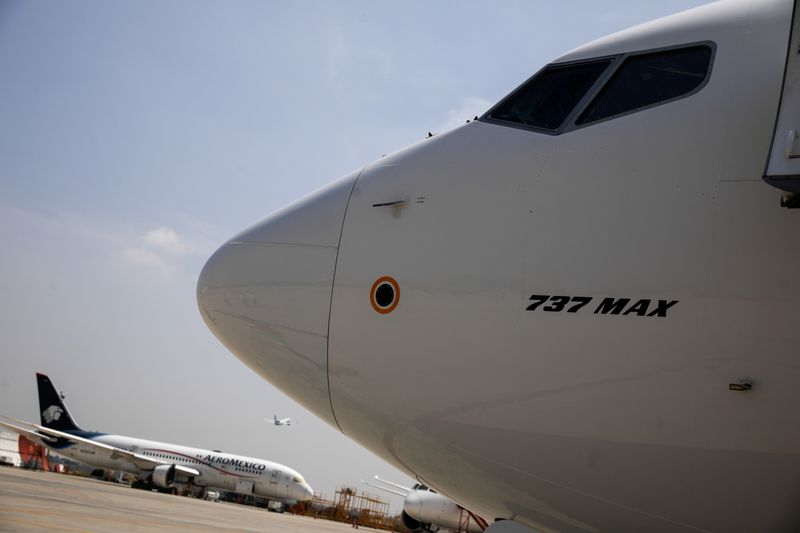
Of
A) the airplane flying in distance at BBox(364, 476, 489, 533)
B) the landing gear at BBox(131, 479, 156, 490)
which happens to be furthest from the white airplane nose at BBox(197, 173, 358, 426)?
the landing gear at BBox(131, 479, 156, 490)

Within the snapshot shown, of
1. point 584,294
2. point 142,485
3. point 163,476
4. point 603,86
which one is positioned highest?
point 603,86

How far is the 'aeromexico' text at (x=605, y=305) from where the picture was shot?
359 cm

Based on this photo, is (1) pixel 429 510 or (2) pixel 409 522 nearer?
(2) pixel 409 522

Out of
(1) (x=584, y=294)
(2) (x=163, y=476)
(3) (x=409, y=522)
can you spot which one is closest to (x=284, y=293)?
(1) (x=584, y=294)

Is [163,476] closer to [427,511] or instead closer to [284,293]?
[427,511]

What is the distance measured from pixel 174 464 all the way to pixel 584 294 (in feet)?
163

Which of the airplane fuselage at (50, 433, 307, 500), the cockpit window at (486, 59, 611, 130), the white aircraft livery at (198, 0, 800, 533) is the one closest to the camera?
the white aircraft livery at (198, 0, 800, 533)

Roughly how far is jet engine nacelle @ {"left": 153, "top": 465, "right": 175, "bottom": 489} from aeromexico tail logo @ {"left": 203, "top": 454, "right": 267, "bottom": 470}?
2652 millimetres

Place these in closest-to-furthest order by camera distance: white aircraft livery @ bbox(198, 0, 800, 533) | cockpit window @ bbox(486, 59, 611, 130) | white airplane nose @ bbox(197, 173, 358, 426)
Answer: white aircraft livery @ bbox(198, 0, 800, 533), cockpit window @ bbox(486, 59, 611, 130), white airplane nose @ bbox(197, 173, 358, 426)

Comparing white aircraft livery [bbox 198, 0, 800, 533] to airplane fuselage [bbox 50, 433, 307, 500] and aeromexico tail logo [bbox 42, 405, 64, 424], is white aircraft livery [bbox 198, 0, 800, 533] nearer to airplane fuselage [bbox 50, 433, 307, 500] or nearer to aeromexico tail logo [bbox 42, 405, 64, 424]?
airplane fuselage [bbox 50, 433, 307, 500]

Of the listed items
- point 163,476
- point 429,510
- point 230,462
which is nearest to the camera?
point 429,510

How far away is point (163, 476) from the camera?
46.0 metres

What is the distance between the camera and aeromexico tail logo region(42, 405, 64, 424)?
185 feet

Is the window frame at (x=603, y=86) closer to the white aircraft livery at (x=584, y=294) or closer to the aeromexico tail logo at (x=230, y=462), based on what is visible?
the white aircraft livery at (x=584, y=294)
